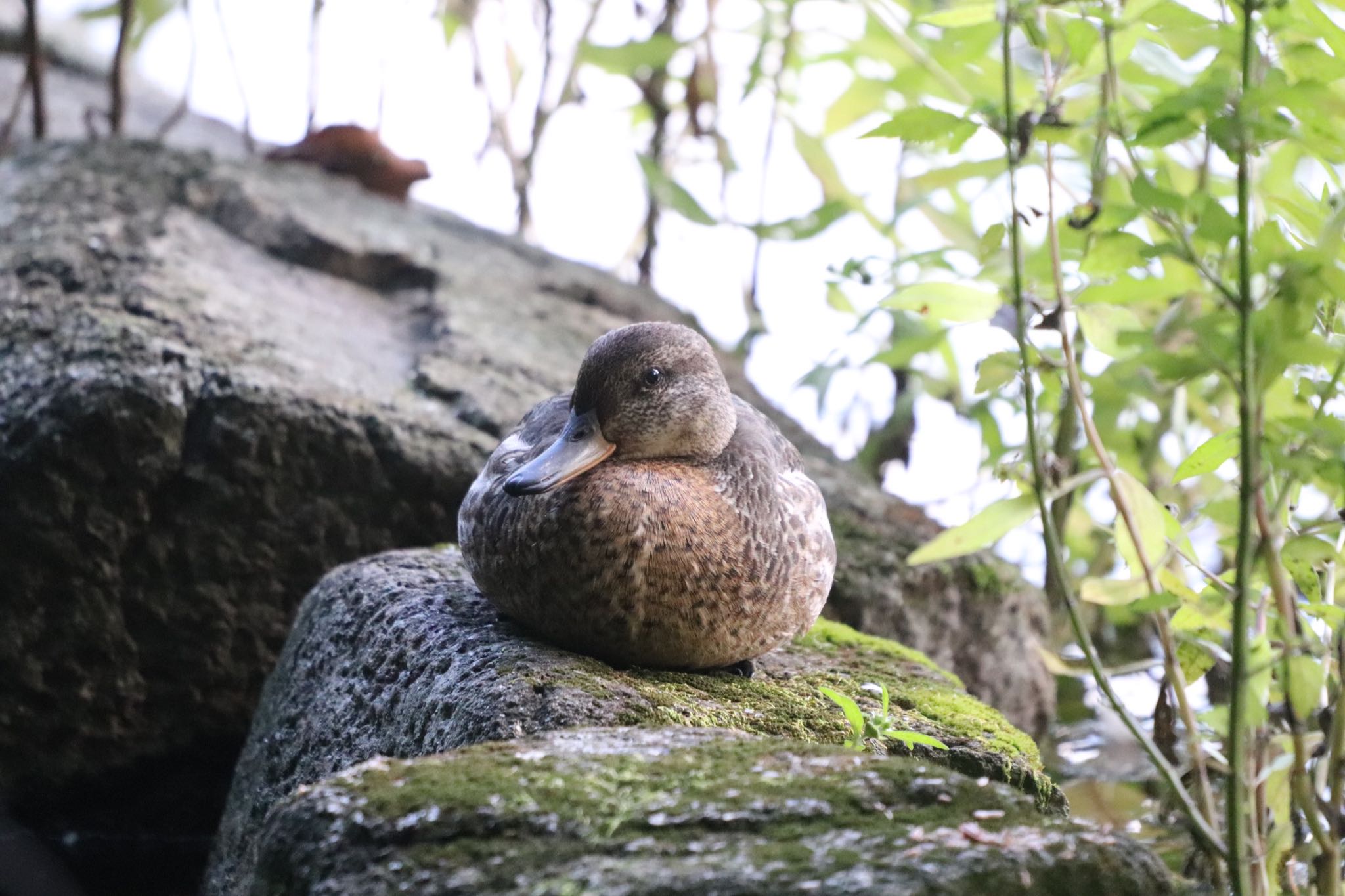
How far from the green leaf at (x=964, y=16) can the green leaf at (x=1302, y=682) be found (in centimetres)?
107

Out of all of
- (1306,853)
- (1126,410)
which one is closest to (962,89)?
(1126,410)

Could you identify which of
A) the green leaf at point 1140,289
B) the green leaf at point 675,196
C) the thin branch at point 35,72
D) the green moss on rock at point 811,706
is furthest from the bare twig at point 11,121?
the green leaf at point 1140,289

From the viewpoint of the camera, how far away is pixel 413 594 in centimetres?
251

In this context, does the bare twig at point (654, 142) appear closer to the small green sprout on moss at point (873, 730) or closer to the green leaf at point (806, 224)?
the green leaf at point (806, 224)

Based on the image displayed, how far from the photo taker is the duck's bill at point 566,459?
2.17 metres

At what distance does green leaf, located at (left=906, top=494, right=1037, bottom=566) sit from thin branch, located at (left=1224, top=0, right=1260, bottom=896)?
0.33 metres

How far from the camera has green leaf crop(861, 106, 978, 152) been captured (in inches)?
74.6

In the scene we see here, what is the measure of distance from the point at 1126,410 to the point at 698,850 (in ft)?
10.3

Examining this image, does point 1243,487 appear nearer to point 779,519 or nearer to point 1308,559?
point 1308,559

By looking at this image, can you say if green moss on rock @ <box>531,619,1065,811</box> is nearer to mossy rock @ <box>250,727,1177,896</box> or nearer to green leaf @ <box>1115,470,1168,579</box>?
mossy rock @ <box>250,727,1177,896</box>

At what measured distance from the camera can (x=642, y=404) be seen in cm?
237

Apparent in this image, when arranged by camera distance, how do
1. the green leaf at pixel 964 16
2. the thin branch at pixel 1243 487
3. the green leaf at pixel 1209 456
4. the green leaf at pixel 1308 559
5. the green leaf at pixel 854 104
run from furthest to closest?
the green leaf at pixel 854 104 → the green leaf at pixel 964 16 → the green leaf at pixel 1209 456 → the green leaf at pixel 1308 559 → the thin branch at pixel 1243 487

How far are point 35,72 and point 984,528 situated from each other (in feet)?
12.7

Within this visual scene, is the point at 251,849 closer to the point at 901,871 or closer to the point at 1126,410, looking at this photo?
the point at 901,871
